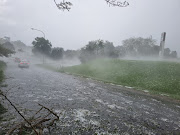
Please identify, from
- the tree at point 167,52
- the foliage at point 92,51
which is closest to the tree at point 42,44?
the foliage at point 92,51

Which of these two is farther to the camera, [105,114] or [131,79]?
[131,79]

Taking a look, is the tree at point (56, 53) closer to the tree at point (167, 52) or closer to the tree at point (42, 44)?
the tree at point (42, 44)

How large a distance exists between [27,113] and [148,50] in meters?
80.7

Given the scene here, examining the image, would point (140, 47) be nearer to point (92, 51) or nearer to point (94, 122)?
point (92, 51)

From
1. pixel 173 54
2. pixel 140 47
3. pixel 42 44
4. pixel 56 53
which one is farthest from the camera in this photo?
pixel 173 54

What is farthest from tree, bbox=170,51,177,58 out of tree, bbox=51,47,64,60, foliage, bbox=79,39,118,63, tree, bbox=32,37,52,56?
tree, bbox=32,37,52,56

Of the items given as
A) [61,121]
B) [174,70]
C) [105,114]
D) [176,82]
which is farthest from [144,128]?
[174,70]

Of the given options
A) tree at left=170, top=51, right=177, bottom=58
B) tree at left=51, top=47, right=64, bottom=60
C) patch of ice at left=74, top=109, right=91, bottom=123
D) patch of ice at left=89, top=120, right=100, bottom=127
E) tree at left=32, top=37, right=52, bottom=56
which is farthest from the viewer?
tree at left=170, top=51, right=177, bottom=58

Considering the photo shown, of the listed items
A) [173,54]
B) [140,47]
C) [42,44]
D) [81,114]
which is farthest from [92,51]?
[173,54]

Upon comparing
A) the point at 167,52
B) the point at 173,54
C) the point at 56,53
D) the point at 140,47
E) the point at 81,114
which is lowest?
the point at 81,114

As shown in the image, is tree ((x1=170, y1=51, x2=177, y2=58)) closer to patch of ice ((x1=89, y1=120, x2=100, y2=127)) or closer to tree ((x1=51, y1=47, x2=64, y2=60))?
tree ((x1=51, y1=47, x2=64, y2=60))

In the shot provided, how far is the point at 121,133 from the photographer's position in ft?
15.7

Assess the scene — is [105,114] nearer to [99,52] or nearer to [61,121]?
[61,121]

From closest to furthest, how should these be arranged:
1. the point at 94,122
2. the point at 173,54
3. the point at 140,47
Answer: the point at 94,122 < the point at 140,47 < the point at 173,54
